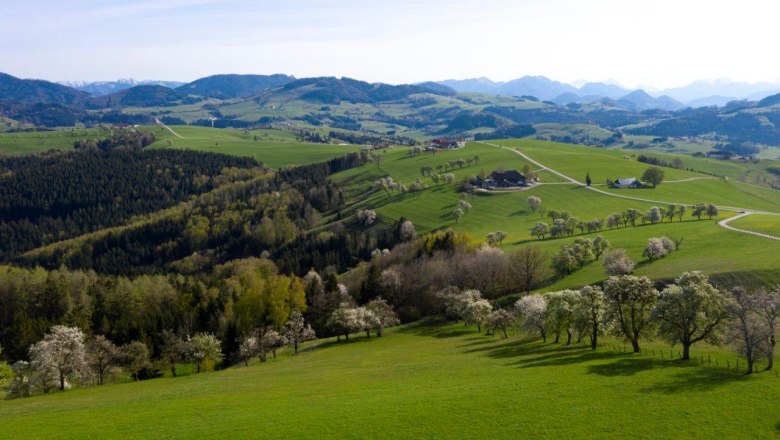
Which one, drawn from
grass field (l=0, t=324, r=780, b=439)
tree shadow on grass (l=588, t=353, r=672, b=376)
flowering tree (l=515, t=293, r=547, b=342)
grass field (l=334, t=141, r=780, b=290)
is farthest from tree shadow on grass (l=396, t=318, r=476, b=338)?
tree shadow on grass (l=588, t=353, r=672, b=376)

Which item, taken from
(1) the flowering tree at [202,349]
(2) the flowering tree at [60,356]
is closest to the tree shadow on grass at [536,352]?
(1) the flowering tree at [202,349]

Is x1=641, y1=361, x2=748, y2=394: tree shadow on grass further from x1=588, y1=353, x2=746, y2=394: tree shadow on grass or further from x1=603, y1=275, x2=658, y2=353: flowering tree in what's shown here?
x1=603, y1=275, x2=658, y2=353: flowering tree

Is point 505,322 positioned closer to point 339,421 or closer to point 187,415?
point 339,421

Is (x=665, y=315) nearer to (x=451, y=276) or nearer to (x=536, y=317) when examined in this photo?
(x=536, y=317)

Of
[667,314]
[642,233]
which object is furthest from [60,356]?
[642,233]

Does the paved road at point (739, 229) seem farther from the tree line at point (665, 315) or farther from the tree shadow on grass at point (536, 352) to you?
the tree shadow on grass at point (536, 352)

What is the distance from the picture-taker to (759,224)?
13038 centimetres

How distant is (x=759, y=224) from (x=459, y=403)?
126m

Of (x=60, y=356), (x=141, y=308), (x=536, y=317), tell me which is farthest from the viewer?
(x=141, y=308)

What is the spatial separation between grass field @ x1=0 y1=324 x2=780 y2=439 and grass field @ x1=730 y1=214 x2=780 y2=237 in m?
79.9

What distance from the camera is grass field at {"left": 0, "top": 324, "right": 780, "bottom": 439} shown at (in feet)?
131

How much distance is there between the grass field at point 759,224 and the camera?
390ft

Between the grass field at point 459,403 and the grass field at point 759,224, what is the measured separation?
79.9 meters

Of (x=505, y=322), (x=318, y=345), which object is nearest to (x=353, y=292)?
(x=318, y=345)
